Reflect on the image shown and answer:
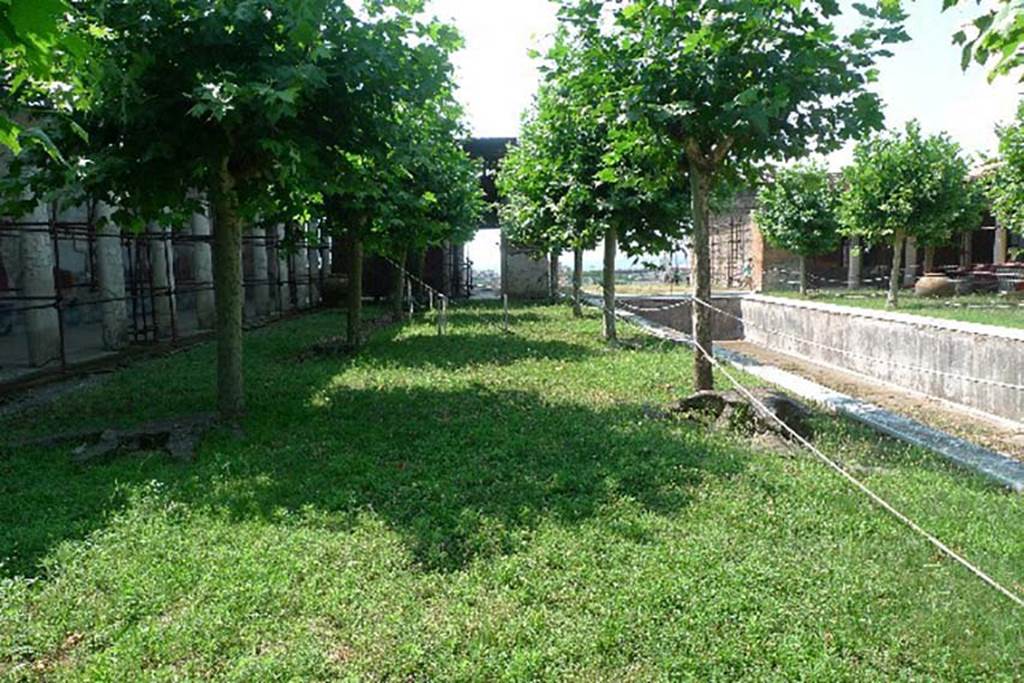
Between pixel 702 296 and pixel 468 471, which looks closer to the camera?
pixel 468 471

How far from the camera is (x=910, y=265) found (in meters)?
34.6

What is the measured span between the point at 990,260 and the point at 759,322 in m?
25.1

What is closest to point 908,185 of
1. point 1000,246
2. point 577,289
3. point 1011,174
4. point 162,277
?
point 1011,174

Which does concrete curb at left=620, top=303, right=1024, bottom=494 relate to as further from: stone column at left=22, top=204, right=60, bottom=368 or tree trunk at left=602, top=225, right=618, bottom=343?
stone column at left=22, top=204, right=60, bottom=368

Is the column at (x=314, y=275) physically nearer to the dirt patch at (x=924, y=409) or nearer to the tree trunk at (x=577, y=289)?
the tree trunk at (x=577, y=289)

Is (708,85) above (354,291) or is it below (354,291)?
above

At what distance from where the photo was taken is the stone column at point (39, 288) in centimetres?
1136

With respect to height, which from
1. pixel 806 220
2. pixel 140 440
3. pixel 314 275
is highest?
pixel 806 220

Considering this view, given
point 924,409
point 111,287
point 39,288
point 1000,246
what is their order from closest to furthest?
point 924,409, point 39,288, point 111,287, point 1000,246

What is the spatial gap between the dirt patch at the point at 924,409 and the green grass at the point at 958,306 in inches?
197

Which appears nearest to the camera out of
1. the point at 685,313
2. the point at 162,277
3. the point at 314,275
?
the point at 162,277

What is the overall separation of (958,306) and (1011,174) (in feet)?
23.7

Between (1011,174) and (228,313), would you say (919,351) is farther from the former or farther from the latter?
(228,313)

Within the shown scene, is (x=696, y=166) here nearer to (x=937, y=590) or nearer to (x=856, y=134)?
(x=856, y=134)
